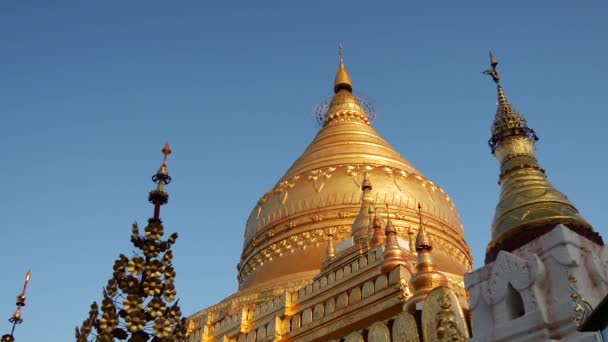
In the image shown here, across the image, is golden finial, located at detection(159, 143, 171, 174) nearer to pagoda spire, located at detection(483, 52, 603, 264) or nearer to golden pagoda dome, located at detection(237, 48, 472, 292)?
pagoda spire, located at detection(483, 52, 603, 264)

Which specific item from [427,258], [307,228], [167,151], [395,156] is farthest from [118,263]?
[395,156]

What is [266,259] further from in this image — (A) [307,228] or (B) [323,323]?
(B) [323,323]

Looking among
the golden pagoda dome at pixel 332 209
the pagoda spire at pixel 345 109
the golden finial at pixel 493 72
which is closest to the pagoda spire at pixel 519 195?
the golden finial at pixel 493 72

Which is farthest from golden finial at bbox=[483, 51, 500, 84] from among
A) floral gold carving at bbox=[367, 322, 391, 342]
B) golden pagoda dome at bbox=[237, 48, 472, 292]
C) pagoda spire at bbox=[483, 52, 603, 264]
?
golden pagoda dome at bbox=[237, 48, 472, 292]

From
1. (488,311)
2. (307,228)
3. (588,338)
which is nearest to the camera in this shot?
(588,338)

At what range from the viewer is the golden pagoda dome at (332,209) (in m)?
22.9

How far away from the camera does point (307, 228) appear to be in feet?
77.4

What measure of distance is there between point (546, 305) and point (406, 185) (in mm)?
17542

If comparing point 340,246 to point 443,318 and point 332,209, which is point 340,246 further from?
point 443,318

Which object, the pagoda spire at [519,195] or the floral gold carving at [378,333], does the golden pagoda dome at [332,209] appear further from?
the pagoda spire at [519,195]

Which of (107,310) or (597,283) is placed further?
(597,283)

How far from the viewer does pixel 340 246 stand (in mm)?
18469

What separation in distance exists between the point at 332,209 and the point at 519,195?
15308 mm

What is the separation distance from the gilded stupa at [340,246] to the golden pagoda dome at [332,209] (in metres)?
0.05
